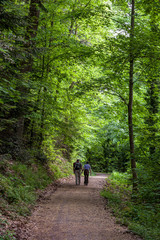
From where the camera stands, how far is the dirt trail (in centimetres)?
589

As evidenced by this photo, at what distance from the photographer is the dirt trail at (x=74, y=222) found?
232 inches

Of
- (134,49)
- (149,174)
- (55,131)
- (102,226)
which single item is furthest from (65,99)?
(102,226)

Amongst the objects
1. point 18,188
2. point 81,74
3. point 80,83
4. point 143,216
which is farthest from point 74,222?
point 81,74

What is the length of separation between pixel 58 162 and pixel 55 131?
4.57 meters

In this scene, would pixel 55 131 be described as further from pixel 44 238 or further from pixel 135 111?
pixel 44 238

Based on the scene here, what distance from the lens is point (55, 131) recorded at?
1688 centimetres

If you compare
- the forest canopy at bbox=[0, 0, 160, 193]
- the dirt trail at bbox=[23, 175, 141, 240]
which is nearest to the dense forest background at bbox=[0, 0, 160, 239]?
the forest canopy at bbox=[0, 0, 160, 193]

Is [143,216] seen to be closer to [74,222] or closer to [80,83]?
[74,222]

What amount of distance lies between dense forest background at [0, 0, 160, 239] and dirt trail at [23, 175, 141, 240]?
145 centimetres

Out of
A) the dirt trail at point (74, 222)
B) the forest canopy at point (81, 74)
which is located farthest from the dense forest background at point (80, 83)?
the dirt trail at point (74, 222)

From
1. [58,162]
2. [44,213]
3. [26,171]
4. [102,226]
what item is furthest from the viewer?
[58,162]

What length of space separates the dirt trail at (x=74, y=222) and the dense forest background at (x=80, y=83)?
1.45 m

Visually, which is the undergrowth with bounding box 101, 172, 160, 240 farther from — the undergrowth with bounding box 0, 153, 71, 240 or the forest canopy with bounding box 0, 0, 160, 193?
the undergrowth with bounding box 0, 153, 71, 240

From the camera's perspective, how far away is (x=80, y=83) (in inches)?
541
